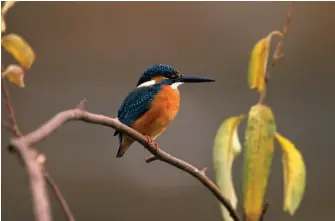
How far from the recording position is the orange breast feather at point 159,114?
73 cm

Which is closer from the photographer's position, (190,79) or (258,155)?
(258,155)

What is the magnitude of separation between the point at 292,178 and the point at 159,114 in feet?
0.93

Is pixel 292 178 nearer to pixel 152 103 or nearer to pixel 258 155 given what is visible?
pixel 258 155

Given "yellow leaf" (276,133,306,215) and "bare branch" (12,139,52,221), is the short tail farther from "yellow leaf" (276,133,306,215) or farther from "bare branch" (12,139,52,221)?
"bare branch" (12,139,52,221)

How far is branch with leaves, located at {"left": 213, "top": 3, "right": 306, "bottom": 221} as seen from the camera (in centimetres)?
46

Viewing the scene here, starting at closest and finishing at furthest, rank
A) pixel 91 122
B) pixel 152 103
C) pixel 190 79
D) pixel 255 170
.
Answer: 1. pixel 91 122
2. pixel 255 170
3. pixel 190 79
4. pixel 152 103

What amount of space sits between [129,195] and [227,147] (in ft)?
4.87

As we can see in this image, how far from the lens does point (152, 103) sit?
771mm

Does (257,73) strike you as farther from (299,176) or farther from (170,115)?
(170,115)

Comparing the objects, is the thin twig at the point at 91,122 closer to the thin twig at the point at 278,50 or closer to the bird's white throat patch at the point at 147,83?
the thin twig at the point at 278,50

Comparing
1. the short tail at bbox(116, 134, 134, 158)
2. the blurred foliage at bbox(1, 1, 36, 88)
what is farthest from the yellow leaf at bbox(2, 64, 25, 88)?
the short tail at bbox(116, 134, 134, 158)

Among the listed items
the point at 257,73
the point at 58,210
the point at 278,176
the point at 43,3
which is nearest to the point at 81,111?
the point at 257,73

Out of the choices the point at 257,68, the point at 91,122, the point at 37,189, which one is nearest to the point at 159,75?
the point at 257,68

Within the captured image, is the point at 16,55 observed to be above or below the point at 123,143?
above
